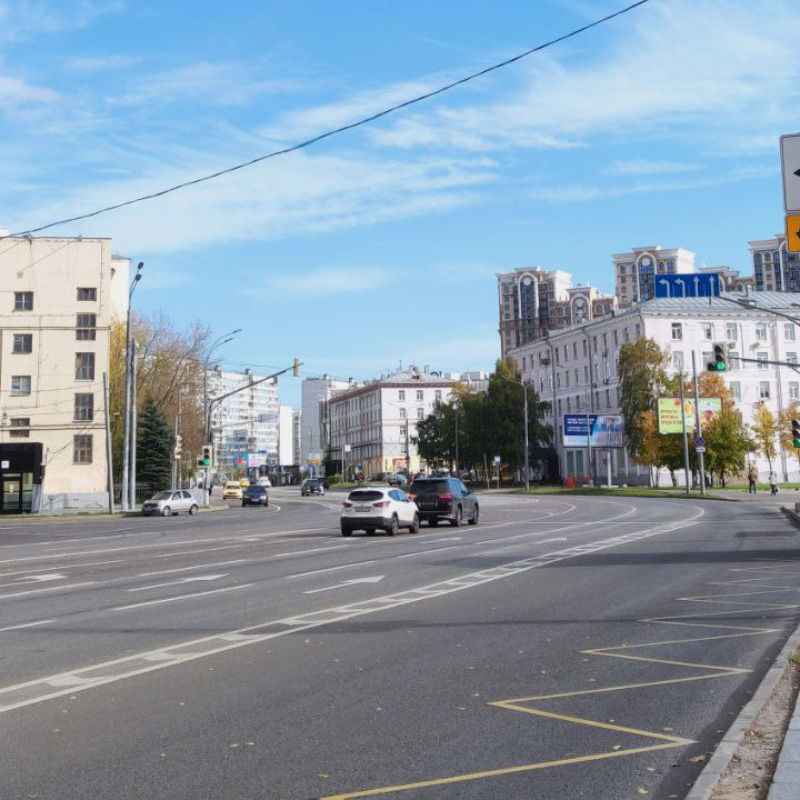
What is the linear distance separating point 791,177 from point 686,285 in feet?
84.6

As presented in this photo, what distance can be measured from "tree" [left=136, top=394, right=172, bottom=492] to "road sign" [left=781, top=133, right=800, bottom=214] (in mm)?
65018

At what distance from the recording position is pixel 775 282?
172375 mm

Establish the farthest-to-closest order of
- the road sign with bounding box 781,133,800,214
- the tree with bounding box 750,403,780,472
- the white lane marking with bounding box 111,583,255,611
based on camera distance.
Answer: the tree with bounding box 750,403,780,472 → the white lane marking with bounding box 111,583,255,611 → the road sign with bounding box 781,133,800,214

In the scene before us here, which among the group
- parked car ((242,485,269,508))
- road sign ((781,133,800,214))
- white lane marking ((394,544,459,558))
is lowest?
white lane marking ((394,544,459,558))

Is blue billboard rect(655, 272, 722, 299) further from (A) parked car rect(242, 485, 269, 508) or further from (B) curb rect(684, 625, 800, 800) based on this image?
(A) parked car rect(242, 485, 269, 508)

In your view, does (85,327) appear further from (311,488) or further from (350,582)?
(350,582)

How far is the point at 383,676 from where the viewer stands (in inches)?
336

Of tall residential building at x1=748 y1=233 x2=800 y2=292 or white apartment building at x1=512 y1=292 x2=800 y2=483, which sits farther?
tall residential building at x1=748 y1=233 x2=800 y2=292

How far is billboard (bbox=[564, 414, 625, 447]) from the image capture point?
80875 mm

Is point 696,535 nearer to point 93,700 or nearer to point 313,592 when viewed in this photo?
point 313,592

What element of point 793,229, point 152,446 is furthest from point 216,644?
point 152,446

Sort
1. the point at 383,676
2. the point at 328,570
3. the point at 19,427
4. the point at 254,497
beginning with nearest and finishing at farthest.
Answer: the point at 383,676, the point at 328,570, the point at 19,427, the point at 254,497

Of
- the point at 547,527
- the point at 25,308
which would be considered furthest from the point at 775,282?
the point at 547,527

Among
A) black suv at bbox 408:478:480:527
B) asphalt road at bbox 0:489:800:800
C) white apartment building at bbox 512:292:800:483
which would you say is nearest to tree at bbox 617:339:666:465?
white apartment building at bbox 512:292:800:483
